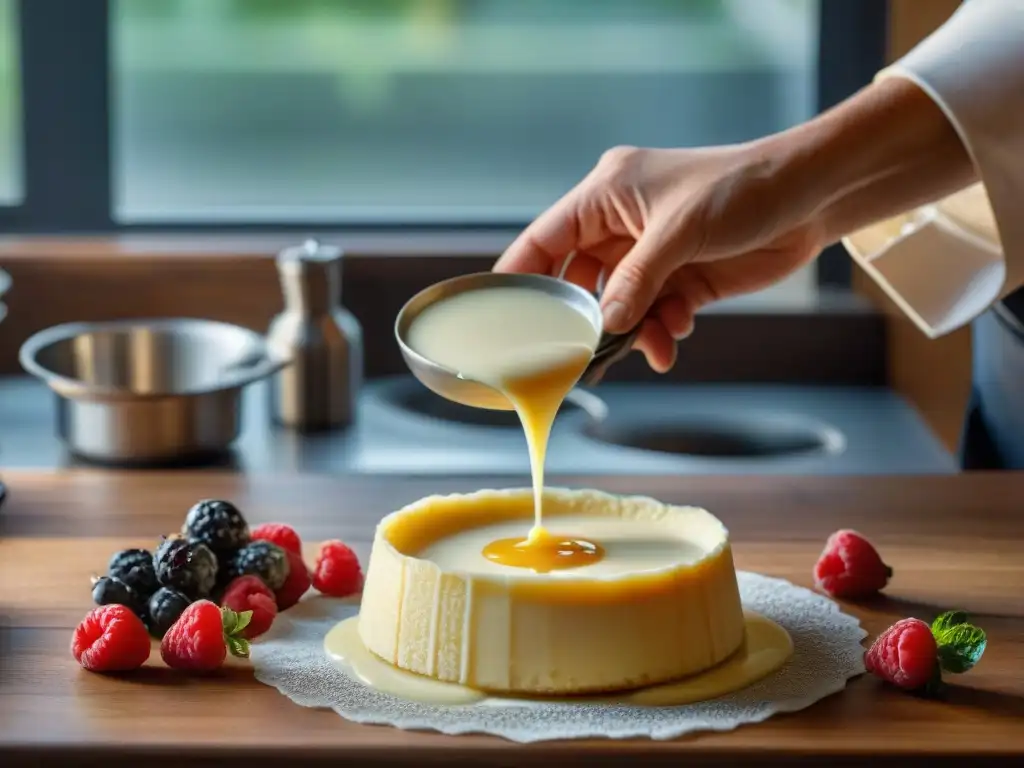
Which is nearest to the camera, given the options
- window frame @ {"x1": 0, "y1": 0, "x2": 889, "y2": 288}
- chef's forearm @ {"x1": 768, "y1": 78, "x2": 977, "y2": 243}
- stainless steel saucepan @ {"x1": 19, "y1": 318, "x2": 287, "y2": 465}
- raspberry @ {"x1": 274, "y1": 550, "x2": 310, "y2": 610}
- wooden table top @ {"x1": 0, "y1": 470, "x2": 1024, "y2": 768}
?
wooden table top @ {"x1": 0, "y1": 470, "x2": 1024, "y2": 768}

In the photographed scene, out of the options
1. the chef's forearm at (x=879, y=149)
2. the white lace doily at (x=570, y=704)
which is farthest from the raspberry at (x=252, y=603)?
the chef's forearm at (x=879, y=149)

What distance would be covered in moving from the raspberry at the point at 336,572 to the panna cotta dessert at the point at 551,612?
0.09 meters

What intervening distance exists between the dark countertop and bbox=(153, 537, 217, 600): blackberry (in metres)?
0.79

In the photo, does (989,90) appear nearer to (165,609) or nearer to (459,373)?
(459,373)

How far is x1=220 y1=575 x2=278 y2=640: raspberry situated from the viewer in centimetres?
155

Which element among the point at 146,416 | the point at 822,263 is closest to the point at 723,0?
the point at 822,263

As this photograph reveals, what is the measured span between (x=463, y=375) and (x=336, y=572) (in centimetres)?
30

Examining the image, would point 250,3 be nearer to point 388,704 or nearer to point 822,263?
point 822,263

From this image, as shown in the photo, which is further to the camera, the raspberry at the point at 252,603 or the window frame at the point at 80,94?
the window frame at the point at 80,94

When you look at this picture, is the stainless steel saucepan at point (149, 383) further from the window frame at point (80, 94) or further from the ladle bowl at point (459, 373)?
the ladle bowl at point (459, 373)

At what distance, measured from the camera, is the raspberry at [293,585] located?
5.40 ft

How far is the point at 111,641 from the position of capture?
56.5 inches

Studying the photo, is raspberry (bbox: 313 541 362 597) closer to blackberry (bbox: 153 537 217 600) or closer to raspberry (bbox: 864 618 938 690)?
blackberry (bbox: 153 537 217 600)

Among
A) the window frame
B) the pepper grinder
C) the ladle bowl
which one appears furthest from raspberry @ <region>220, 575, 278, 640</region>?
the window frame
